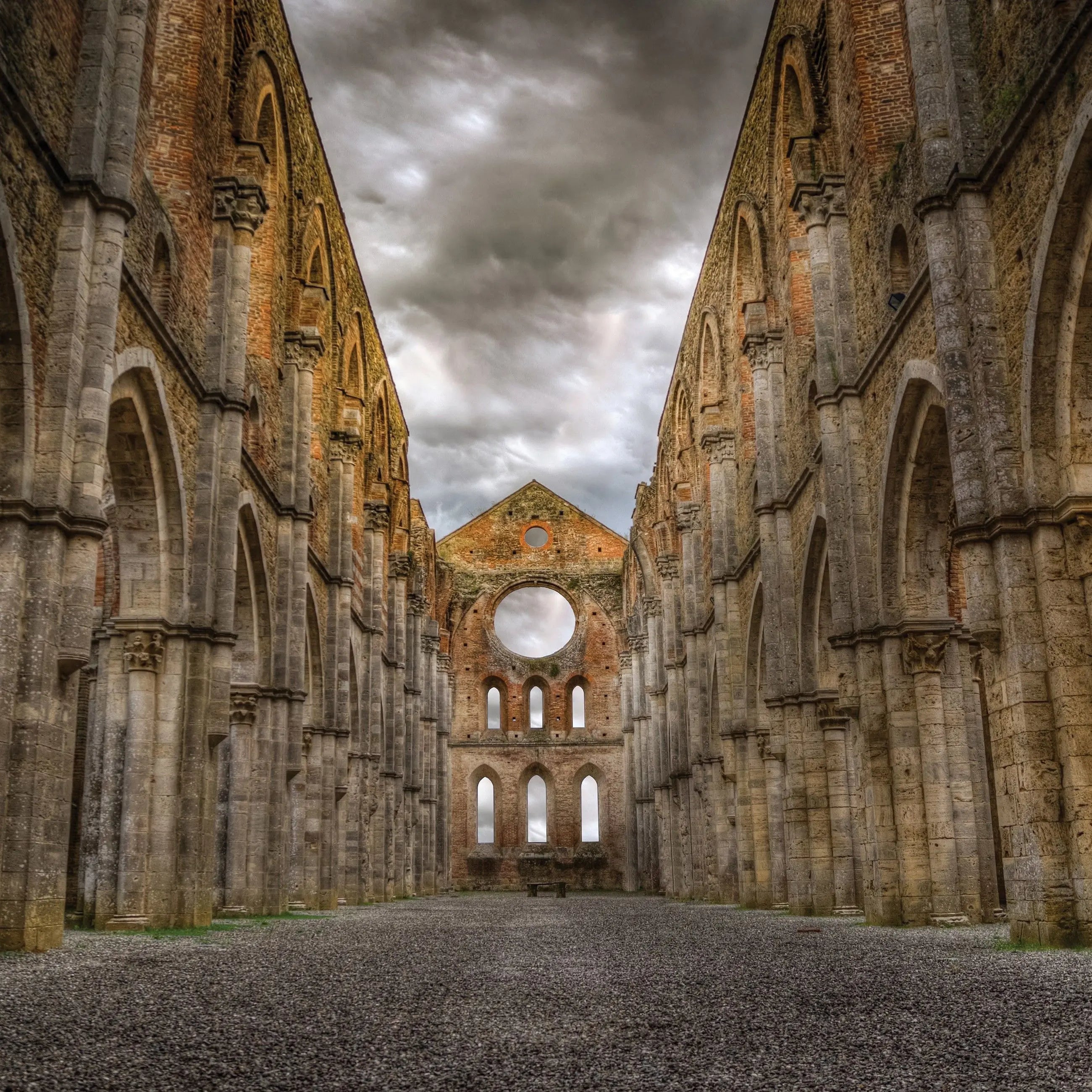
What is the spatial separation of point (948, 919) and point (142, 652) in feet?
31.1

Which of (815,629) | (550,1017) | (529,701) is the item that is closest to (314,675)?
(815,629)

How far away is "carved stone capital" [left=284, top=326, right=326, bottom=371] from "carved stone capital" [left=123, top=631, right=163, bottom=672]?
8350 millimetres

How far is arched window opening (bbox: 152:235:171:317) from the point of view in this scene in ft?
44.9

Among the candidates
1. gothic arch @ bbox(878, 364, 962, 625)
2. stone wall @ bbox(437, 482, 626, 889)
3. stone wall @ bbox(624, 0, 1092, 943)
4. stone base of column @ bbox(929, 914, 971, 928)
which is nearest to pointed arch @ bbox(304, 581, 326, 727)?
stone wall @ bbox(624, 0, 1092, 943)

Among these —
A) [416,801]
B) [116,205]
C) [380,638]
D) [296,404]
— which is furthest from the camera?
[416,801]

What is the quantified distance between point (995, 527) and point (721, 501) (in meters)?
15.4

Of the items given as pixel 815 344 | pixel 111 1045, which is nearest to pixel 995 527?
pixel 815 344

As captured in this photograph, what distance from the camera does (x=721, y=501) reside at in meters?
25.3

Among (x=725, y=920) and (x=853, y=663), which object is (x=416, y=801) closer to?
(x=725, y=920)

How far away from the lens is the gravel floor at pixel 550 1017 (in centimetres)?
421

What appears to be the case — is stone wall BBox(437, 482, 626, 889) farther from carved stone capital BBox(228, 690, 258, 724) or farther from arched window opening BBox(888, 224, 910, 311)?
arched window opening BBox(888, 224, 910, 311)

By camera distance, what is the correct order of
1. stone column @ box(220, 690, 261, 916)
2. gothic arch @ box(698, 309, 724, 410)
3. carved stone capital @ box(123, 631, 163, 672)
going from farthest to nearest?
gothic arch @ box(698, 309, 724, 410) < stone column @ box(220, 690, 261, 916) < carved stone capital @ box(123, 631, 163, 672)

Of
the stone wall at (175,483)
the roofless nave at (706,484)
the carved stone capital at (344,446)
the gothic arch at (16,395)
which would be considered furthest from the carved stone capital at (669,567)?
the gothic arch at (16,395)

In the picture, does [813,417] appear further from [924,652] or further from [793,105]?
[924,652]
